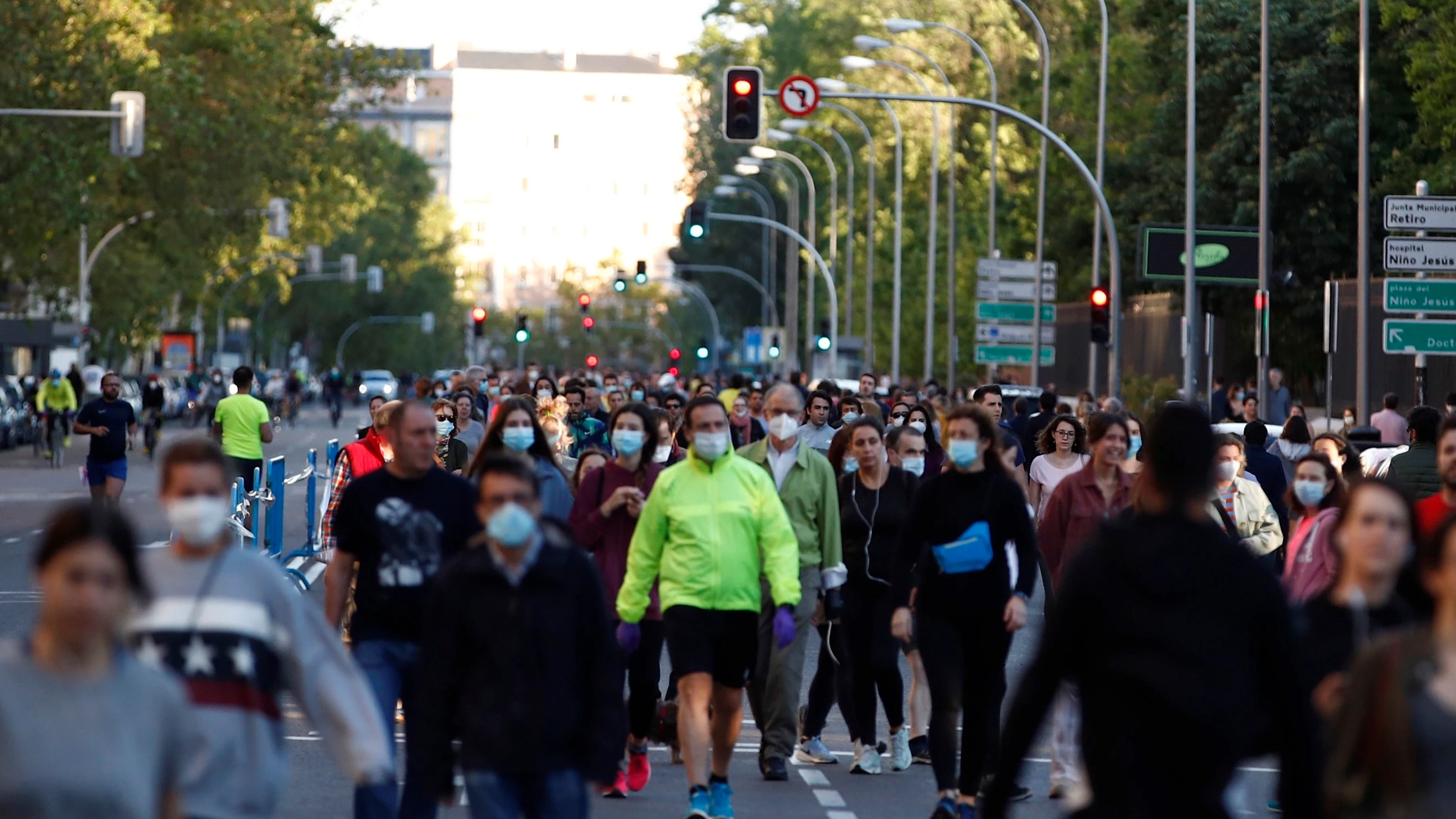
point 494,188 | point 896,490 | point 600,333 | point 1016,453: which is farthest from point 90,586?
point 494,188

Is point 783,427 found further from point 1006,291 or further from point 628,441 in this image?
point 1006,291

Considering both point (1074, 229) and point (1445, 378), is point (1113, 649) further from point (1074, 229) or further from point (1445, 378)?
point (1074, 229)

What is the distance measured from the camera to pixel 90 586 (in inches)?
189

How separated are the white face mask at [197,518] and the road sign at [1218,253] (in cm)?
2687

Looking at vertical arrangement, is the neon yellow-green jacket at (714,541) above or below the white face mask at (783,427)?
→ below

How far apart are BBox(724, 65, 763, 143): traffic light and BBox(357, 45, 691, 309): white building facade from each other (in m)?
164

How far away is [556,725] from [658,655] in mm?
3941

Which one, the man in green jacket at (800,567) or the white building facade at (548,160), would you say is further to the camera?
the white building facade at (548,160)

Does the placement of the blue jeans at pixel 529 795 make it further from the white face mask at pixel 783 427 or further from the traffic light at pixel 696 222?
the traffic light at pixel 696 222

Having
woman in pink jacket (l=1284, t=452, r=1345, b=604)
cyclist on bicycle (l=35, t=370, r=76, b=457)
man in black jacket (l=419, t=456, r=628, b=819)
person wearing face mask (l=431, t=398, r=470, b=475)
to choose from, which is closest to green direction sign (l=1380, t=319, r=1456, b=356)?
person wearing face mask (l=431, t=398, r=470, b=475)

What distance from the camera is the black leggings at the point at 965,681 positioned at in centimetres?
1000

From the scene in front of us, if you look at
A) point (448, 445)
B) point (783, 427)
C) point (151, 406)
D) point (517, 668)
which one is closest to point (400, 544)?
point (517, 668)

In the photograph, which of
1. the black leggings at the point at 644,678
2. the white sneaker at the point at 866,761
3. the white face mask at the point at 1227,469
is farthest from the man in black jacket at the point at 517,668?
the white face mask at the point at 1227,469

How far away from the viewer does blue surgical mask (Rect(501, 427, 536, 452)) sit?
11055 millimetres
